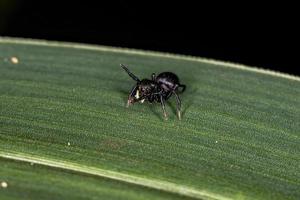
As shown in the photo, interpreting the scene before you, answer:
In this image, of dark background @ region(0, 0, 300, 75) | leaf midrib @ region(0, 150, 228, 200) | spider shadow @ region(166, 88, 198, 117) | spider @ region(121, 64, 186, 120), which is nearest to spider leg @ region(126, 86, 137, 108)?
spider @ region(121, 64, 186, 120)

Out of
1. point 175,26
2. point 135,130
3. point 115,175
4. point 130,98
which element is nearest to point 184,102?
point 130,98

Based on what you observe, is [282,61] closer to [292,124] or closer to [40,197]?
[292,124]

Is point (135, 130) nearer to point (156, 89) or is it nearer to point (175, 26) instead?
point (156, 89)

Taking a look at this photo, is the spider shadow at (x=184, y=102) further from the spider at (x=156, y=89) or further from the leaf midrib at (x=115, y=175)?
the leaf midrib at (x=115, y=175)

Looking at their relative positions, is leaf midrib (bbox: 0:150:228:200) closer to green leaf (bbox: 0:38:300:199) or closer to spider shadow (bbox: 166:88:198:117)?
green leaf (bbox: 0:38:300:199)

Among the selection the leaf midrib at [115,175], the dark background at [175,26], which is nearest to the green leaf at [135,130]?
the leaf midrib at [115,175]

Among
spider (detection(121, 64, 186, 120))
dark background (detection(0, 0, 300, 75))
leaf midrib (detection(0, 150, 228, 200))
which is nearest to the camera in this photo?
leaf midrib (detection(0, 150, 228, 200))

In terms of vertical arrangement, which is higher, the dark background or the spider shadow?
the dark background
